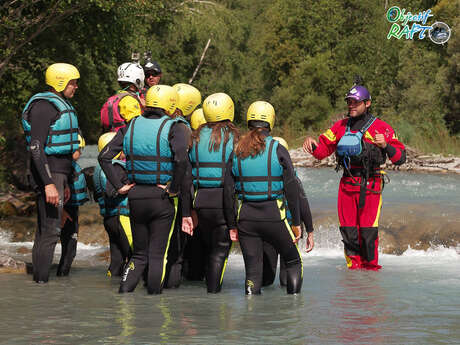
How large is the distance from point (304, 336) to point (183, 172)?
6.45ft

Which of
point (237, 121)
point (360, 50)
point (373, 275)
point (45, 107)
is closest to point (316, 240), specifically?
point (373, 275)

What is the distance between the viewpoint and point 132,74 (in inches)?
351

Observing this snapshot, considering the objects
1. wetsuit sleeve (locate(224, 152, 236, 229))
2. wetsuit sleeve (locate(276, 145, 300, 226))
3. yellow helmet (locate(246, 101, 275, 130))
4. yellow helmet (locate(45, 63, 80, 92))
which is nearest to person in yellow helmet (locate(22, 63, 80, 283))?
yellow helmet (locate(45, 63, 80, 92))

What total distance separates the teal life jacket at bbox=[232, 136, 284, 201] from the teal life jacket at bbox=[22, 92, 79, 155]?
1.84m

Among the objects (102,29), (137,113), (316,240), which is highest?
(102,29)

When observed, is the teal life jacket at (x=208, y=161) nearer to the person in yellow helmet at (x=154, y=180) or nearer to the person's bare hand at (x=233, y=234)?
the person in yellow helmet at (x=154, y=180)

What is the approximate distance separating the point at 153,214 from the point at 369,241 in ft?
8.69

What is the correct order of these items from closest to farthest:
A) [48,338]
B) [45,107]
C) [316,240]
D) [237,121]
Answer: [48,338], [45,107], [316,240], [237,121]

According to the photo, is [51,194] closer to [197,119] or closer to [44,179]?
[44,179]

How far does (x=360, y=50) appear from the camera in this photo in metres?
46.9

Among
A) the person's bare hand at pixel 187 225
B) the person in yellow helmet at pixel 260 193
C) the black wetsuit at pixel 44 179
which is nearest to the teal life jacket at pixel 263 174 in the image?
the person in yellow helmet at pixel 260 193

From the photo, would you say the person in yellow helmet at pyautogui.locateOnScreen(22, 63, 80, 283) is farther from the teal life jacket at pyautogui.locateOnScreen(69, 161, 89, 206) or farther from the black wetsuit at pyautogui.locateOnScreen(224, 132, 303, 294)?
the black wetsuit at pyautogui.locateOnScreen(224, 132, 303, 294)

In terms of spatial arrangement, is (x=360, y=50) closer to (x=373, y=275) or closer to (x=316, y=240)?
(x=316, y=240)

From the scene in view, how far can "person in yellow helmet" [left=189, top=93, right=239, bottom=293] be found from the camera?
738 centimetres
